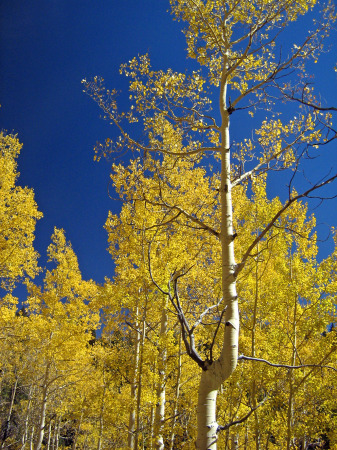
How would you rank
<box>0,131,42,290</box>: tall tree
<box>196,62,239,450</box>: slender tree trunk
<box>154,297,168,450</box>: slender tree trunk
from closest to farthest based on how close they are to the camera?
<box>196,62,239,450</box>: slender tree trunk < <box>154,297,168,450</box>: slender tree trunk < <box>0,131,42,290</box>: tall tree

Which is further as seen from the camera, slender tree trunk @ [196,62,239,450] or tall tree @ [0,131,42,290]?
tall tree @ [0,131,42,290]

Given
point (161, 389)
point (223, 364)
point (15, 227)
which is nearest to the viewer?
point (223, 364)

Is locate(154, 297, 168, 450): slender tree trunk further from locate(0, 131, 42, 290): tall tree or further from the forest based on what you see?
locate(0, 131, 42, 290): tall tree

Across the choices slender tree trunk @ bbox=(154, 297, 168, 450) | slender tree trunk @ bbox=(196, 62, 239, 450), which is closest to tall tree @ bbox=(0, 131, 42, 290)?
slender tree trunk @ bbox=(154, 297, 168, 450)

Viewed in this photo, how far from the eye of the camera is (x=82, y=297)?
36.5 feet

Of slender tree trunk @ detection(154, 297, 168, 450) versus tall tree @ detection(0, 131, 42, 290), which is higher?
tall tree @ detection(0, 131, 42, 290)

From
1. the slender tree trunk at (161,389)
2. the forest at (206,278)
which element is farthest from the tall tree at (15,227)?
the slender tree trunk at (161,389)

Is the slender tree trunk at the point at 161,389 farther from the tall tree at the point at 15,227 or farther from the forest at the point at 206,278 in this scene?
the tall tree at the point at 15,227

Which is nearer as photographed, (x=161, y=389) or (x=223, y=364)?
(x=223, y=364)

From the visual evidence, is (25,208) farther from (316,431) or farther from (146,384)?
(316,431)

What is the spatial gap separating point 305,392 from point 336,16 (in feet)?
16.9

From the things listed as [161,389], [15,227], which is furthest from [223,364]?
[15,227]

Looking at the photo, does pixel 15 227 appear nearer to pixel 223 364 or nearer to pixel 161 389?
Answer: pixel 161 389

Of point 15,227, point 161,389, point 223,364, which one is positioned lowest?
point 161,389
